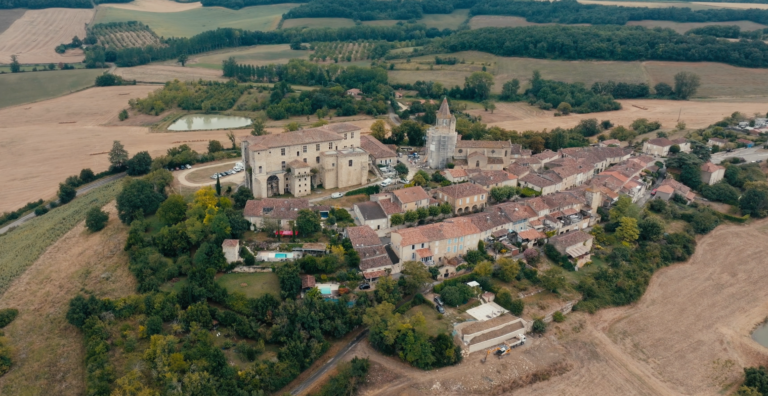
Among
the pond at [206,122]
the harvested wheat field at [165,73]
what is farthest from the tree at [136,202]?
the harvested wheat field at [165,73]

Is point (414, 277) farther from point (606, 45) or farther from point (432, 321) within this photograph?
point (606, 45)

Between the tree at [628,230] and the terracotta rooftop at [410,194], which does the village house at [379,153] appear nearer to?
the terracotta rooftop at [410,194]

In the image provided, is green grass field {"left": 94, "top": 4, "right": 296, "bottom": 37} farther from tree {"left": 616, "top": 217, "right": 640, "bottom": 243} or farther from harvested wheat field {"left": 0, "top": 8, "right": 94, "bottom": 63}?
tree {"left": 616, "top": 217, "right": 640, "bottom": 243}

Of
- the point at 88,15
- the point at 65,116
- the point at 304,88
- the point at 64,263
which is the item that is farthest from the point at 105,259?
the point at 88,15

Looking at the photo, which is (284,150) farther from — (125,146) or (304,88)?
(304,88)

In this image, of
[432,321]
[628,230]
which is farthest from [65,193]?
[628,230]
